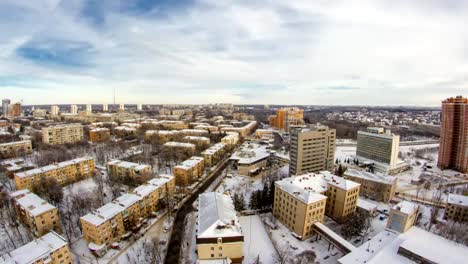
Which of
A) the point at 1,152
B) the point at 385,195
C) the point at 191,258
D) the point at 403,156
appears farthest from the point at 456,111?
the point at 1,152

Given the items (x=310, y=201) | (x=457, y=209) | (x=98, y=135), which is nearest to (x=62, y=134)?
(x=98, y=135)

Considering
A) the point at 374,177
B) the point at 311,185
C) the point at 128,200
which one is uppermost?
the point at 311,185

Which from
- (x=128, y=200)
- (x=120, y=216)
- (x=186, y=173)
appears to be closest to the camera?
(x=120, y=216)

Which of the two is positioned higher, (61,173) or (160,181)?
(160,181)

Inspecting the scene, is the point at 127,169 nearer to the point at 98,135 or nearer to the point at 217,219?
the point at 217,219

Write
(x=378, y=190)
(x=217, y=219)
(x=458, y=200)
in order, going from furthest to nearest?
1. (x=378, y=190)
2. (x=458, y=200)
3. (x=217, y=219)

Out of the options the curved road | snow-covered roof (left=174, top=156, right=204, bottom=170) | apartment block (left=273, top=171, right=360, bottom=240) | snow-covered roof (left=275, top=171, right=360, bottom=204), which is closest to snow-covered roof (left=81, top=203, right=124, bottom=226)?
the curved road

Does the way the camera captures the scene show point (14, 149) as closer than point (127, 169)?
No

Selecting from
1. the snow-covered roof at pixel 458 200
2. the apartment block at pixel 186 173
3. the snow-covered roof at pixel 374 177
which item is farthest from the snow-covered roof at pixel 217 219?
the snow-covered roof at pixel 458 200
